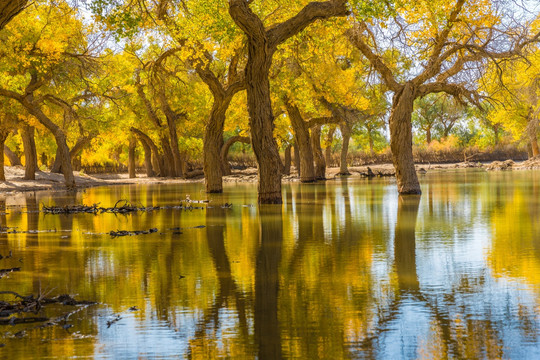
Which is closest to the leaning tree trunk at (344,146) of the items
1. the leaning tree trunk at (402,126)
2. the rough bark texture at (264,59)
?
the leaning tree trunk at (402,126)

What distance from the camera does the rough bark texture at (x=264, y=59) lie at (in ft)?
59.5

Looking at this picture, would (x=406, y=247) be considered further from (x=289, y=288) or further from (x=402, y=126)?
(x=402, y=126)

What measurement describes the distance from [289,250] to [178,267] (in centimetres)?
219

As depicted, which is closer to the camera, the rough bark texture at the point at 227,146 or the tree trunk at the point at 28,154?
the tree trunk at the point at 28,154

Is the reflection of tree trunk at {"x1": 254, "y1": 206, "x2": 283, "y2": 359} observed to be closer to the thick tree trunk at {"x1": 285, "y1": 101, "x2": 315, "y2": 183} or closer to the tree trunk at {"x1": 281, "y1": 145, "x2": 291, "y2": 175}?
the thick tree trunk at {"x1": 285, "y1": 101, "x2": 315, "y2": 183}

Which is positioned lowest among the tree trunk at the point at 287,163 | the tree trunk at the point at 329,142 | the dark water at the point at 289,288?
the dark water at the point at 289,288

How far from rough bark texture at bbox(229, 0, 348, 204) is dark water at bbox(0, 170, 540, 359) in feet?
16.8

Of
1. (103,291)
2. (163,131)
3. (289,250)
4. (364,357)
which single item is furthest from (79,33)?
(364,357)

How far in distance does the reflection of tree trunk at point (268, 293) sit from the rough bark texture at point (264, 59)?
6034 millimetres

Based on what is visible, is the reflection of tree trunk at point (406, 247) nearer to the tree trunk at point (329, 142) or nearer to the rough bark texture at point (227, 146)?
the tree trunk at point (329, 142)

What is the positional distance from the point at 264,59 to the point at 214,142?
9.92m

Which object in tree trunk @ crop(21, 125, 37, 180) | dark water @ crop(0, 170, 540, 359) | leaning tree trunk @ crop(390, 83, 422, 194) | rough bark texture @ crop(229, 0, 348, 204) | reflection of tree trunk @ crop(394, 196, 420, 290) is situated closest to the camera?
dark water @ crop(0, 170, 540, 359)

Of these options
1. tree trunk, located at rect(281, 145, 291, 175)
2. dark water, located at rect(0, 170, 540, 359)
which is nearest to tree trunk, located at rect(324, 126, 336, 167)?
tree trunk, located at rect(281, 145, 291, 175)

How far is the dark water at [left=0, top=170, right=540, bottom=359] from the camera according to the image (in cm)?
547
